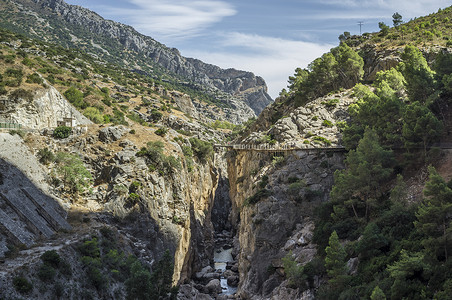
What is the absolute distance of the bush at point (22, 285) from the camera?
25111 mm

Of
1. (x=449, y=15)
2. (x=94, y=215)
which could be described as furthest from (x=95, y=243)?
(x=449, y=15)

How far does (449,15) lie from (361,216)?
2760 inches

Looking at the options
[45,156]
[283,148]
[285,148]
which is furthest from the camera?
[283,148]

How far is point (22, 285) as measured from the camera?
25406 millimetres

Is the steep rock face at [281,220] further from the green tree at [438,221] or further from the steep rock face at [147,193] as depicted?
the green tree at [438,221]

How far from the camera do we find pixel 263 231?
48812 millimetres

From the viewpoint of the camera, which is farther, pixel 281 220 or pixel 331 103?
pixel 331 103

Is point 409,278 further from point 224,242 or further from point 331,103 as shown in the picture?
point 224,242

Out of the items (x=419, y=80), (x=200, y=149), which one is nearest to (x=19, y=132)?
(x=200, y=149)

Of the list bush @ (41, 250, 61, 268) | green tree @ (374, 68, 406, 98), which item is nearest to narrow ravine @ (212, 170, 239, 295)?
bush @ (41, 250, 61, 268)

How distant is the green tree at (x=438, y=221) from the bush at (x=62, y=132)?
43.4 meters

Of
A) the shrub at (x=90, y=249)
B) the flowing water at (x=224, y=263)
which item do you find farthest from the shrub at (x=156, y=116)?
the shrub at (x=90, y=249)

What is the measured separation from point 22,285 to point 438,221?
98.5 ft

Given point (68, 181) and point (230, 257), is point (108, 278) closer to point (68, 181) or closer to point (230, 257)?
point (68, 181)
